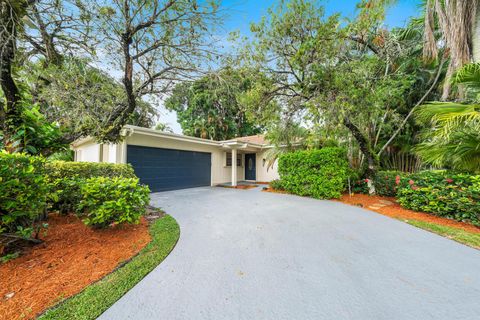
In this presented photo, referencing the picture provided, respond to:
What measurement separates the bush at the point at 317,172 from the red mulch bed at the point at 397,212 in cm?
55

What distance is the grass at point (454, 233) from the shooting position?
121 inches

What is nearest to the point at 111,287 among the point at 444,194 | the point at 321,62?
the point at 321,62

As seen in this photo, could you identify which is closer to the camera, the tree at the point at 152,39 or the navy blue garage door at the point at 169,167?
the tree at the point at 152,39

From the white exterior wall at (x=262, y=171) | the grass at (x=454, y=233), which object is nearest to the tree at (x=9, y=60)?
the grass at (x=454, y=233)

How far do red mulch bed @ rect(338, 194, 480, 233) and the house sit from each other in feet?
19.1

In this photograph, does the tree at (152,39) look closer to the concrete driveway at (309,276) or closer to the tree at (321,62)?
the tree at (321,62)

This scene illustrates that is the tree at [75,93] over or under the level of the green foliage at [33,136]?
over

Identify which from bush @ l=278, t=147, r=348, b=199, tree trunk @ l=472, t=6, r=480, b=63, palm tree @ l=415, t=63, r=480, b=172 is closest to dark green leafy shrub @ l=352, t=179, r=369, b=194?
bush @ l=278, t=147, r=348, b=199

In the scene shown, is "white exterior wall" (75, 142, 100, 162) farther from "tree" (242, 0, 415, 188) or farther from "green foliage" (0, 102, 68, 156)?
"tree" (242, 0, 415, 188)

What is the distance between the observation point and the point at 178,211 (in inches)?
197

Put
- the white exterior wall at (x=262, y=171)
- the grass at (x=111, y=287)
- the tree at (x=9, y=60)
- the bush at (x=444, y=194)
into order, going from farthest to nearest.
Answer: the white exterior wall at (x=262, y=171) < the bush at (x=444, y=194) < the tree at (x=9, y=60) < the grass at (x=111, y=287)

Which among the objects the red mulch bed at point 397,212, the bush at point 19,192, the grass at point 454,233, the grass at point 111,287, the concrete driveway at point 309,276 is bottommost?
the concrete driveway at point 309,276

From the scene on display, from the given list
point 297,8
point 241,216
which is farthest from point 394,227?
point 297,8

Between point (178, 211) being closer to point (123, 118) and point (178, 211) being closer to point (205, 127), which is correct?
point (123, 118)
